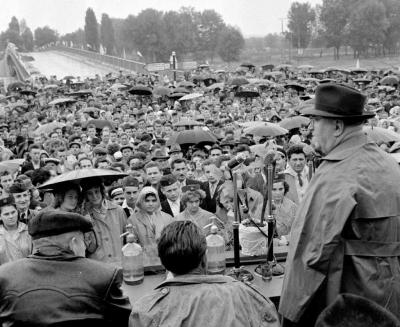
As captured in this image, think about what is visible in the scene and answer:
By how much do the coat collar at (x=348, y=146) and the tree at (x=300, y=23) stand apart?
78800 millimetres

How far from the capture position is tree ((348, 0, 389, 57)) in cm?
7069

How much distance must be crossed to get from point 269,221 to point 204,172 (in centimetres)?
432

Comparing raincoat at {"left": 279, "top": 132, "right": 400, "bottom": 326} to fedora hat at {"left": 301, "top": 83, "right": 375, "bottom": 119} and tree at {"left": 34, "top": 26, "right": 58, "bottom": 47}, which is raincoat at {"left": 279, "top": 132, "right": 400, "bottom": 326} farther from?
tree at {"left": 34, "top": 26, "right": 58, "bottom": 47}

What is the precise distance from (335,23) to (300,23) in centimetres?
545

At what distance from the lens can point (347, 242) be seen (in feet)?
8.59

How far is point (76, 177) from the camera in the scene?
14.3 ft

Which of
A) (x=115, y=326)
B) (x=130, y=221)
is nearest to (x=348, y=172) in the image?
(x=115, y=326)

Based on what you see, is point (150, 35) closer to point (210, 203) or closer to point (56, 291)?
point (210, 203)

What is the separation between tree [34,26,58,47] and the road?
5346cm

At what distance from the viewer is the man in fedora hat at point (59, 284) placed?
102 inches

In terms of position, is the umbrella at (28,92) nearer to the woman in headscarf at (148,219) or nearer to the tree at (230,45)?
the woman in headscarf at (148,219)

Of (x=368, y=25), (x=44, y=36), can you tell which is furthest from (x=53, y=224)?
(x=44, y=36)

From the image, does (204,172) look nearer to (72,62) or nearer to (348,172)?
(348,172)

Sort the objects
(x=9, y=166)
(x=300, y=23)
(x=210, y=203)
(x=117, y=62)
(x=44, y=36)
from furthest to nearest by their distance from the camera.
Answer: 1. (x=44, y=36)
2. (x=300, y=23)
3. (x=117, y=62)
4. (x=9, y=166)
5. (x=210, y=203)
